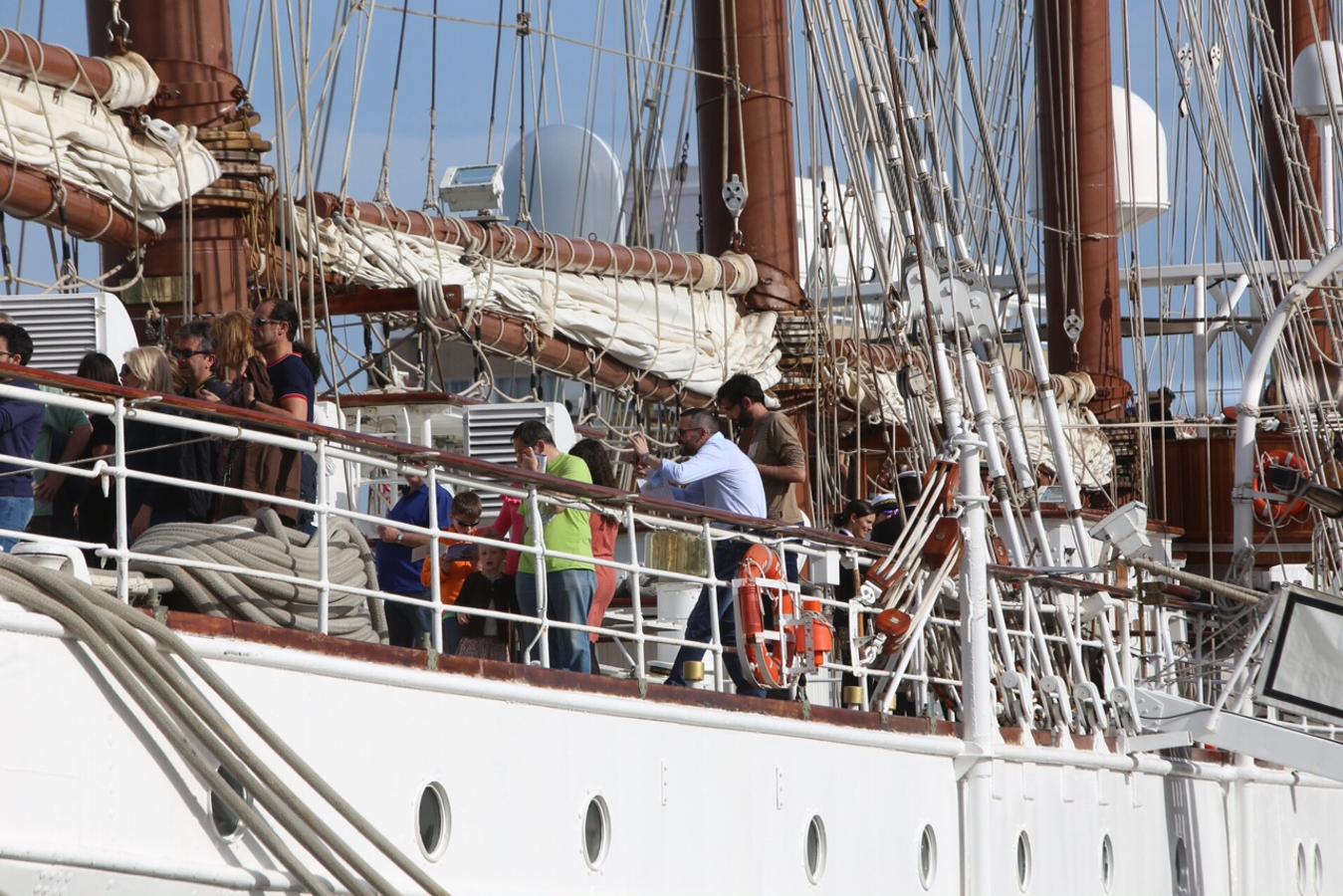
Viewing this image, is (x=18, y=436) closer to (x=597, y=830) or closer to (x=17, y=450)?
(x=17, y=450)

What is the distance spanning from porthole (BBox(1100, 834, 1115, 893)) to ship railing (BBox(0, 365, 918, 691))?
252 cm

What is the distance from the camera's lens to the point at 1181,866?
1158 cm

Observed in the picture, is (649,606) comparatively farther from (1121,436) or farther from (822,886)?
(1121,436)

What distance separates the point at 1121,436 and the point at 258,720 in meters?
17.5

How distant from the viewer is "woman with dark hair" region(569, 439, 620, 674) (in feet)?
27.2

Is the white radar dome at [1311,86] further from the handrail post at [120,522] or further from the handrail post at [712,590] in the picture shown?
the handrail post at [120,522]

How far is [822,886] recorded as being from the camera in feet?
27.3

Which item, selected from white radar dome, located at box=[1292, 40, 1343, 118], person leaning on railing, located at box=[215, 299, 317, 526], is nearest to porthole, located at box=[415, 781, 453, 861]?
person leaning on railing, located at box=[215, 299, 317, 526]

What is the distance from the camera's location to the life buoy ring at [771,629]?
8062mm

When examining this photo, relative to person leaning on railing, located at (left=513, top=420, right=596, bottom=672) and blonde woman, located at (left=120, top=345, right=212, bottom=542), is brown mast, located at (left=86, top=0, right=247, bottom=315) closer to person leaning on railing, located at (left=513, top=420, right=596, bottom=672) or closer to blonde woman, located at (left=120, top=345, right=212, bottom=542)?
person leaning on railing, located at (left=513, top=420, right=596, bottom=672)

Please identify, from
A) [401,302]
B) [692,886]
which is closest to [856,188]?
[401,302]

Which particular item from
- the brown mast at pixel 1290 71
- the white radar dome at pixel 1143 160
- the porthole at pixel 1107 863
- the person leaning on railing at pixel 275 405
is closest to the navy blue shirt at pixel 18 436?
the person leaning on railing at pixel 275 405

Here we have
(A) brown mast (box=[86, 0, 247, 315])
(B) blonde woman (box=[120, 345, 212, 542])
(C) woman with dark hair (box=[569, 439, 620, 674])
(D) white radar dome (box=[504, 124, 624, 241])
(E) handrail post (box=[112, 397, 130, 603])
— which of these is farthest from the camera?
(D) white radar dome (box=[504, 124, 624, 241])

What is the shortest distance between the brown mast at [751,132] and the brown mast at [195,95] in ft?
15.4
